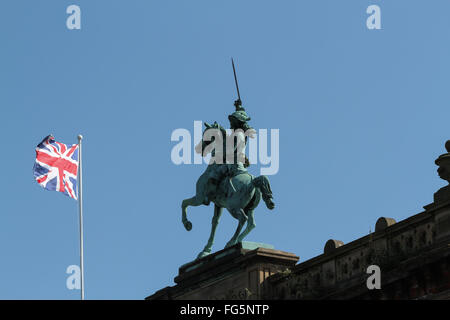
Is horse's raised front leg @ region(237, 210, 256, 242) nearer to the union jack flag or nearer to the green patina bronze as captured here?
the green patina bronze

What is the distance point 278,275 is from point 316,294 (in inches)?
79.8

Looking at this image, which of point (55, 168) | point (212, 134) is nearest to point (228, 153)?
point (212, 134)

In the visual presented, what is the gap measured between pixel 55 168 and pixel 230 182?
24.6ft

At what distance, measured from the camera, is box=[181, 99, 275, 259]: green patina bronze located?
4566 centimetres

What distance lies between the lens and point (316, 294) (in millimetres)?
41000

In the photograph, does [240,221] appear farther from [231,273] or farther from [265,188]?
[231,273]

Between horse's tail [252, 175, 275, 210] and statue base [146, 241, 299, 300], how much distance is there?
52.0 inches

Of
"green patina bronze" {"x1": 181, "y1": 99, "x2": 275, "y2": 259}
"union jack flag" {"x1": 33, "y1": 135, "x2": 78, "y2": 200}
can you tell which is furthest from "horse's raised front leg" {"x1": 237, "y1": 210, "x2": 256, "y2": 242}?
"union jack flag" {"x1": 33, "y1": 135, "x2": 78, "y2": 200}

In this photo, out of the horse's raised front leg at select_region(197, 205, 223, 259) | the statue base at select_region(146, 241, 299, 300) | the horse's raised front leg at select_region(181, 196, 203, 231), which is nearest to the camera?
the statue base at select_region(146, 241, 299, 300)

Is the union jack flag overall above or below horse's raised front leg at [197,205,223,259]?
above

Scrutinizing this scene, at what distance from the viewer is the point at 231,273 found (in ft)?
145
